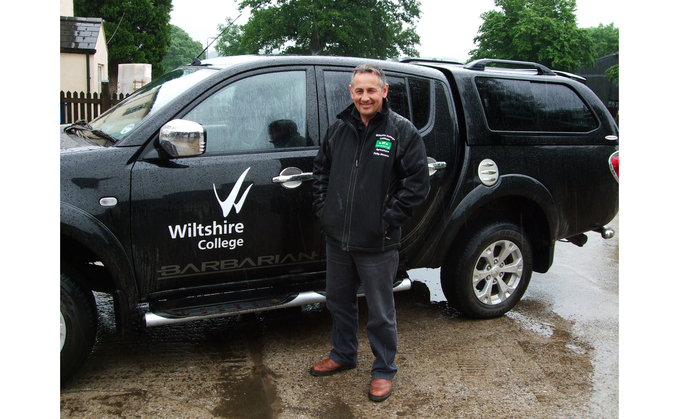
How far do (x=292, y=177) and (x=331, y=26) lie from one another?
3739 cm

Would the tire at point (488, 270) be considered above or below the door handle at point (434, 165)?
below

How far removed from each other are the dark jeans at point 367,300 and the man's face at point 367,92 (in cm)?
77

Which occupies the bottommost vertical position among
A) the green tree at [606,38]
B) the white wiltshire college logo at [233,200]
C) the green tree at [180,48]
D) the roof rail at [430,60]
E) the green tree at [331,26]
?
the white wiltshire college logo at [233,200]

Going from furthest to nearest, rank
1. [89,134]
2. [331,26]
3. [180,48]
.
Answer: [180,48] < [331,26] < [89,134]

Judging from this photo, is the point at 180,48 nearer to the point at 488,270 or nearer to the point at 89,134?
the point at 89,134

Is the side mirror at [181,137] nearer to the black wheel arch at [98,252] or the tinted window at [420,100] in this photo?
the black wheel arch at [98,252]

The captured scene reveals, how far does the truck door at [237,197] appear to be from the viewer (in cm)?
321

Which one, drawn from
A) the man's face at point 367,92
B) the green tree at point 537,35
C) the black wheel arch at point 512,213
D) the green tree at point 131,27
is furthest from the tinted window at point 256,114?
the green tree at point 537,35

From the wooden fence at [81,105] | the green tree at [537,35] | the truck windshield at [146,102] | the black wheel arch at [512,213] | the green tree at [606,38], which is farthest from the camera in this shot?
the green tree at [606,38]

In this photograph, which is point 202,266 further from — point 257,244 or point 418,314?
point 418,314

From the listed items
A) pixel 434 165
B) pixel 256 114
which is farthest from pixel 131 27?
pixel 434 165

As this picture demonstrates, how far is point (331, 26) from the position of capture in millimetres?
38969

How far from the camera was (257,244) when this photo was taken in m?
3.44

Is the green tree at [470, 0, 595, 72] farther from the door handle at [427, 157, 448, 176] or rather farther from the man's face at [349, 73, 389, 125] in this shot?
the man's face at [349, 73, 389, 125]
